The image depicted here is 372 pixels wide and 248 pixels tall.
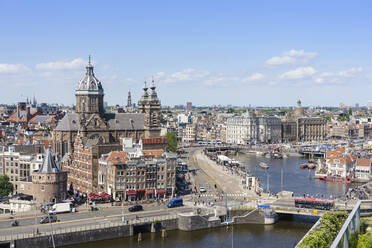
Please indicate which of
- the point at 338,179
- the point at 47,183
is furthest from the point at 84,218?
the point at 338,179

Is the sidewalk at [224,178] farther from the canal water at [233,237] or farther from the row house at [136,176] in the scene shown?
the canal water at [233,237]

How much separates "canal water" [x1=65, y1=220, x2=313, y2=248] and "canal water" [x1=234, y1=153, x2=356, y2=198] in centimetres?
2120

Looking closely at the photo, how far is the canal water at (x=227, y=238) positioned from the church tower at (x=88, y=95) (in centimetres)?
6086

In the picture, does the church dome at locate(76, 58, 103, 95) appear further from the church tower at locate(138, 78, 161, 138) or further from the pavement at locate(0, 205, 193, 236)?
the pavement at locate(0, 205, 193, 236)

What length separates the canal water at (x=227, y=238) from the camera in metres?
78.4

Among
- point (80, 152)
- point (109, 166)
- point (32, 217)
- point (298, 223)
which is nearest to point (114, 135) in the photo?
point (80, 152)

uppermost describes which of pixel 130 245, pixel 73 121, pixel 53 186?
pixel 73 121

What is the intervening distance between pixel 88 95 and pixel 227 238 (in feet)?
227

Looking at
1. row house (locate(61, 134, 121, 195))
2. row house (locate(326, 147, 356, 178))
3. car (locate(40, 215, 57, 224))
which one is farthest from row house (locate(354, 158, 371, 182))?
car (locate(40, 215, 57, 224))

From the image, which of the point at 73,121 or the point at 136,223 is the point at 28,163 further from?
the point at 136,223

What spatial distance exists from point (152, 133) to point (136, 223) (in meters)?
64.1

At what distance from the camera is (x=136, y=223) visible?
273 ft

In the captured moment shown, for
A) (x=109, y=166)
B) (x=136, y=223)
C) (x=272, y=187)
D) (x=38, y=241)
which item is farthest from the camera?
(x=272, y=187)

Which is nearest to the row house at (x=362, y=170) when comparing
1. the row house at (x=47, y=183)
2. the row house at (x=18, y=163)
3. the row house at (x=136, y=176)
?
the row house at (x=136, y=176)
